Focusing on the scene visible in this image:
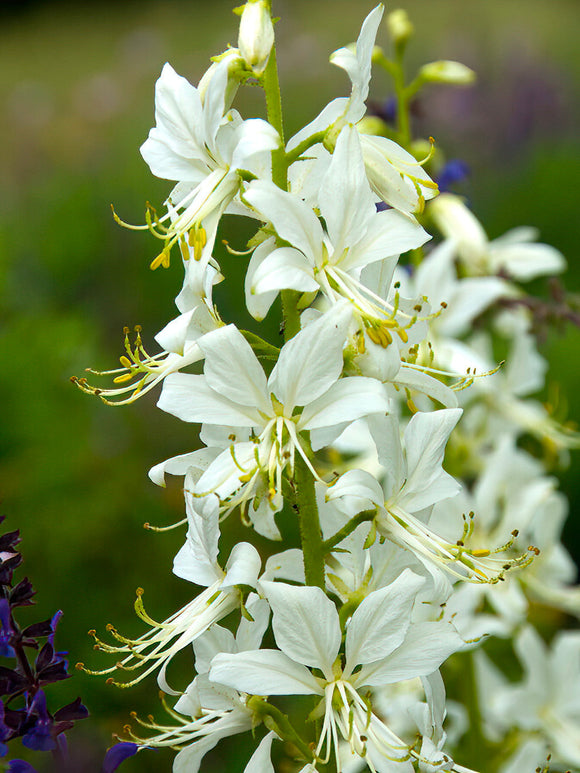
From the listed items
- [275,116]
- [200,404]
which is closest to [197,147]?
[275,116]

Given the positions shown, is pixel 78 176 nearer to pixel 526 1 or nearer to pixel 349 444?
pixel 349 444

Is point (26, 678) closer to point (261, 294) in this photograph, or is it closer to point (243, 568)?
point (243, 568)

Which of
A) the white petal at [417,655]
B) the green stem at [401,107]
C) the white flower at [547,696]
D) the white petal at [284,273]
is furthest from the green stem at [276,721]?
the green stem at [401,107]

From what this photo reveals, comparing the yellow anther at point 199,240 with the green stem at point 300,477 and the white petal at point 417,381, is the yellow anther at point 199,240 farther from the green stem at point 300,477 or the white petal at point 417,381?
the white petal at point 417,381

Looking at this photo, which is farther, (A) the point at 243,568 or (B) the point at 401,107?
(B) the point at 401,107

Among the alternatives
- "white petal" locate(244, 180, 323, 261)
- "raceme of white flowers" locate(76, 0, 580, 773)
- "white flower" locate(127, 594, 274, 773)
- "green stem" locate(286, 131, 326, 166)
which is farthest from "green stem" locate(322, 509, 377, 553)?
"green stem" locate(286, 131, 326, 166)

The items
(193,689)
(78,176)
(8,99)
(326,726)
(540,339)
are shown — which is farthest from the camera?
(8,99)

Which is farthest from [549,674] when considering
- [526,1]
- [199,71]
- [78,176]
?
[526,1]
